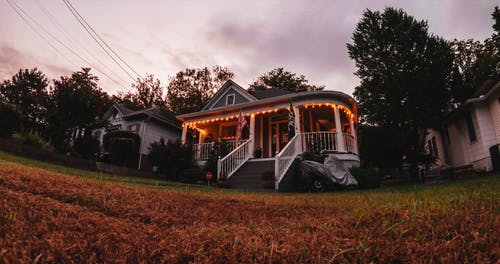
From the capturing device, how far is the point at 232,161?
11266 millimetres

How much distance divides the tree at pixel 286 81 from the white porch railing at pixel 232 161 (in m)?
18.3

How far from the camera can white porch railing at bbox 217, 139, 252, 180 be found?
1059 centimetres

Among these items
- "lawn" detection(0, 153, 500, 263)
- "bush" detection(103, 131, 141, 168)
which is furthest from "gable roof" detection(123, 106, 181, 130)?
"lawn" detection(0, 153, 500, 263)

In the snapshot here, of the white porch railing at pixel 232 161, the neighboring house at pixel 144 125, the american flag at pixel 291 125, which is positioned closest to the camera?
the white porch railing at pixel 232 161

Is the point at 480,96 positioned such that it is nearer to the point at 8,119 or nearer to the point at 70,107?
the point at 70,107

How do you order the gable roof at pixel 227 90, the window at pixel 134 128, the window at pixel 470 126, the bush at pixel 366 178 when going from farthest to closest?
the window at pixel 134 128 → the gable roof at pixel 227 90 → the window at pixel 470 126 → the bush at pixel 366 178

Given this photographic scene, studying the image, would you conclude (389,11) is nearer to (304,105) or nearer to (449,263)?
(304,105)

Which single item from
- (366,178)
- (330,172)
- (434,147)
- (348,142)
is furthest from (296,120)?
(434,147)

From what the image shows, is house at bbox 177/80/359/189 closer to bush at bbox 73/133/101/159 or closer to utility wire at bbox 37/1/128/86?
bush at bbox 73/133/101/159

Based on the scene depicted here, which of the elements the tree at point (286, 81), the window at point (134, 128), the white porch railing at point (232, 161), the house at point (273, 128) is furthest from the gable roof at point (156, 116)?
the tree at point (286, 81)

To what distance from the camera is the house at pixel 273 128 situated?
10.9m

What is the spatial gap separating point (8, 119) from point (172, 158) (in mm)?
7727

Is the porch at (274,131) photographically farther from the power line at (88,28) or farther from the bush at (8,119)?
the bush at (8,119)

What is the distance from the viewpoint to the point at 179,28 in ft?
43.6
